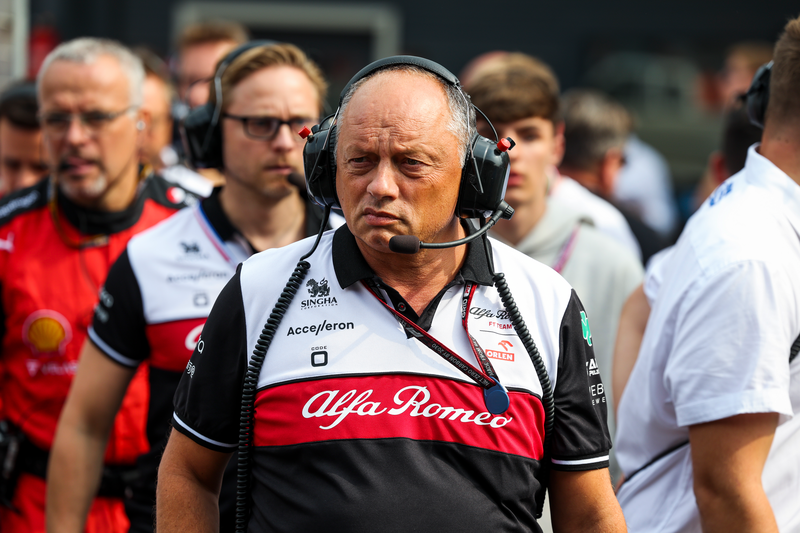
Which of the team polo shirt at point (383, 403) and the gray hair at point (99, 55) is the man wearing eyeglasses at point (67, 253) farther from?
the team polo shirt at point (383, 403)

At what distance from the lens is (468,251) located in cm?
217

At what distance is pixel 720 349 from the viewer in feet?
7.30

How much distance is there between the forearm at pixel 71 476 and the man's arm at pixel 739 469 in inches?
77.6

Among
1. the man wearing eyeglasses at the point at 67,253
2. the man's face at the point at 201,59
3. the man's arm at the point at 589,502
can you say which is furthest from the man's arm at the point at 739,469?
the man's face at the point at 201,59

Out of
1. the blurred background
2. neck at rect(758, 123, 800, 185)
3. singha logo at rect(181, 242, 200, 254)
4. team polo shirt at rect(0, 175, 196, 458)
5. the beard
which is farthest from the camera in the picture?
the blurred background

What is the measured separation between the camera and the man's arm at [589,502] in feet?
6.63

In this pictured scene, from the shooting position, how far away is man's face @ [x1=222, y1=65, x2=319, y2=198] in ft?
10.2

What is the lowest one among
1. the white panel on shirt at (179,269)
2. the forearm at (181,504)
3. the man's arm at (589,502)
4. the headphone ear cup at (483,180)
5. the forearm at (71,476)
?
the forearm at (71,476)

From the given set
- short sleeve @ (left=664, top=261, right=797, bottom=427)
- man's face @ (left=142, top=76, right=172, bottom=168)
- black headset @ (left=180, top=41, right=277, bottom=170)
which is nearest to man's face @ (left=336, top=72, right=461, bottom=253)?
short sleeve @ (left=664, top=261, right=797, bottom=427)

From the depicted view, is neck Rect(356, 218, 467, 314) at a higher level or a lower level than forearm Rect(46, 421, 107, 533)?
higher

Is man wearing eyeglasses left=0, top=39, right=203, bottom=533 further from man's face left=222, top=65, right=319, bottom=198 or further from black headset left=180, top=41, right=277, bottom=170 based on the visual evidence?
man's face left=222, top=65, right=319, bottom=198

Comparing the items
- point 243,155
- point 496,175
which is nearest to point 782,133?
point 496,175

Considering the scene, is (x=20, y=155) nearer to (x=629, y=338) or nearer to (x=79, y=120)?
(x=79, y=120)

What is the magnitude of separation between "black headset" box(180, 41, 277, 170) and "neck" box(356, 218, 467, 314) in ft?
4.39
